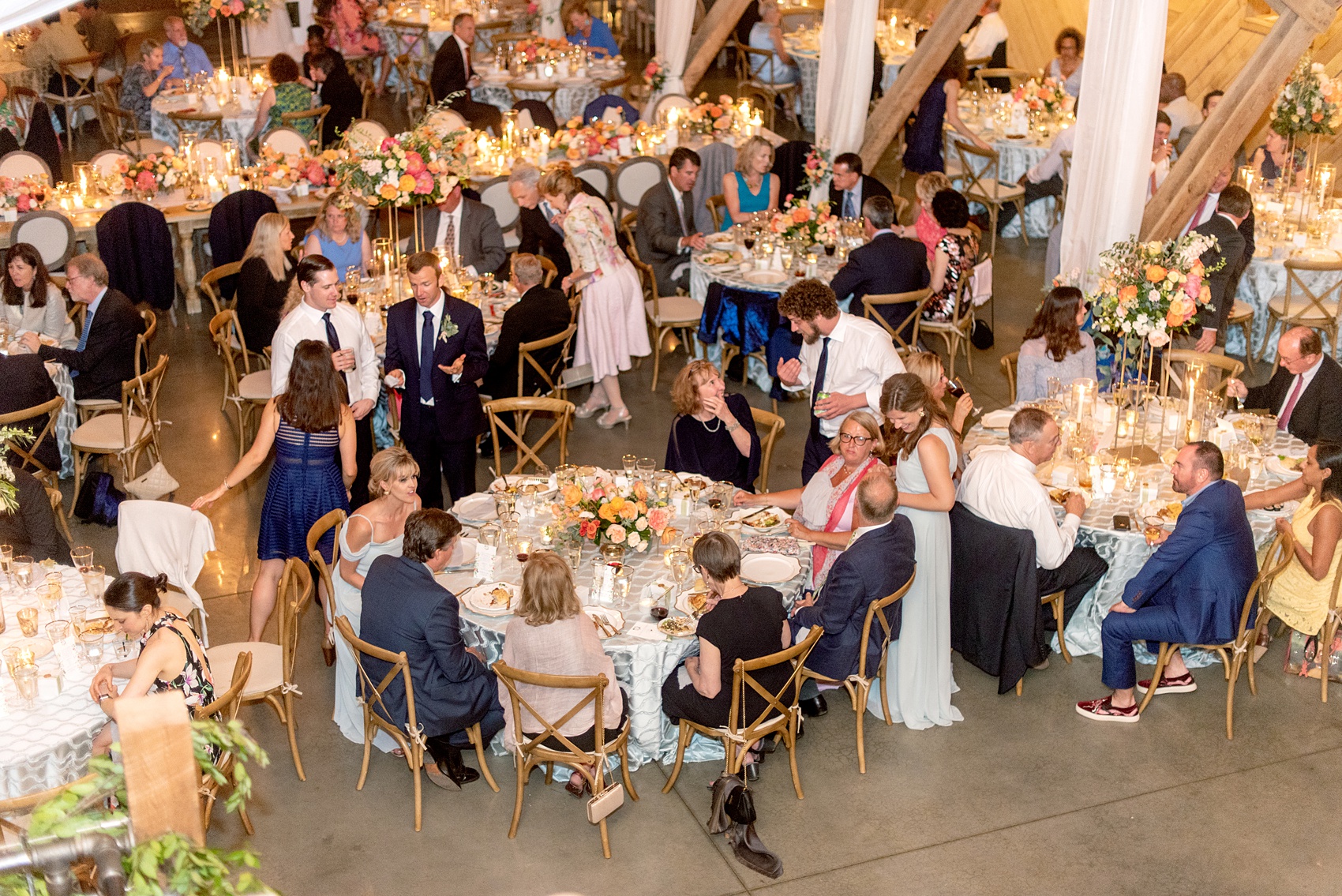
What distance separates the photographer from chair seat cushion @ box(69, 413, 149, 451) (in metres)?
7.08

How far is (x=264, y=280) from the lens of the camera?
7.71 metres

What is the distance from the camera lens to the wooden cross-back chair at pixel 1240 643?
5539 mm

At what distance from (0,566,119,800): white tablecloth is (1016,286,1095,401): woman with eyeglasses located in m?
4.39

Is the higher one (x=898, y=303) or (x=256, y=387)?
(x=898, y=303)

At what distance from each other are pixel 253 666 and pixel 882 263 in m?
4.12

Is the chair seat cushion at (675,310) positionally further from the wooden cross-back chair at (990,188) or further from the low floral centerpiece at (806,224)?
the wooden cross-back chair at (990,188)

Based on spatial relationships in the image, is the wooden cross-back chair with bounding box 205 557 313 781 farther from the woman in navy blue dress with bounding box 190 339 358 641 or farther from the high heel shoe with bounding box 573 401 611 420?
the high heel shoe with bounding box 573 401 611 420

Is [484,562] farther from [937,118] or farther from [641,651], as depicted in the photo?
[937,118]

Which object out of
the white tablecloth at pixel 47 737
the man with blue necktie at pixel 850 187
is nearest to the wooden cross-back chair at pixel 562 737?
the white tablecloth at pixel 47 737

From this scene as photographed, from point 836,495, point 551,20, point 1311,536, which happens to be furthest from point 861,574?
point 551,20

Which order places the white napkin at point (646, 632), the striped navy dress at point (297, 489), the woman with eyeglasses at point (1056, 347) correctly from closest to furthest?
the white napkin at point (646, 632), the striped navy dress at point (297, 489), the woman with eyeglasses at point (1056, 347)

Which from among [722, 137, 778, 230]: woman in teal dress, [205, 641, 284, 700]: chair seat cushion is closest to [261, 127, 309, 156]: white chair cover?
[722, 137, 778, 230]: woman in teal dress

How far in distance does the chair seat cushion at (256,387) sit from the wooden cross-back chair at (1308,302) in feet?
19.0

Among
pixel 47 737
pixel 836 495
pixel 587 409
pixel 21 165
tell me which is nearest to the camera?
pixel 47 737
